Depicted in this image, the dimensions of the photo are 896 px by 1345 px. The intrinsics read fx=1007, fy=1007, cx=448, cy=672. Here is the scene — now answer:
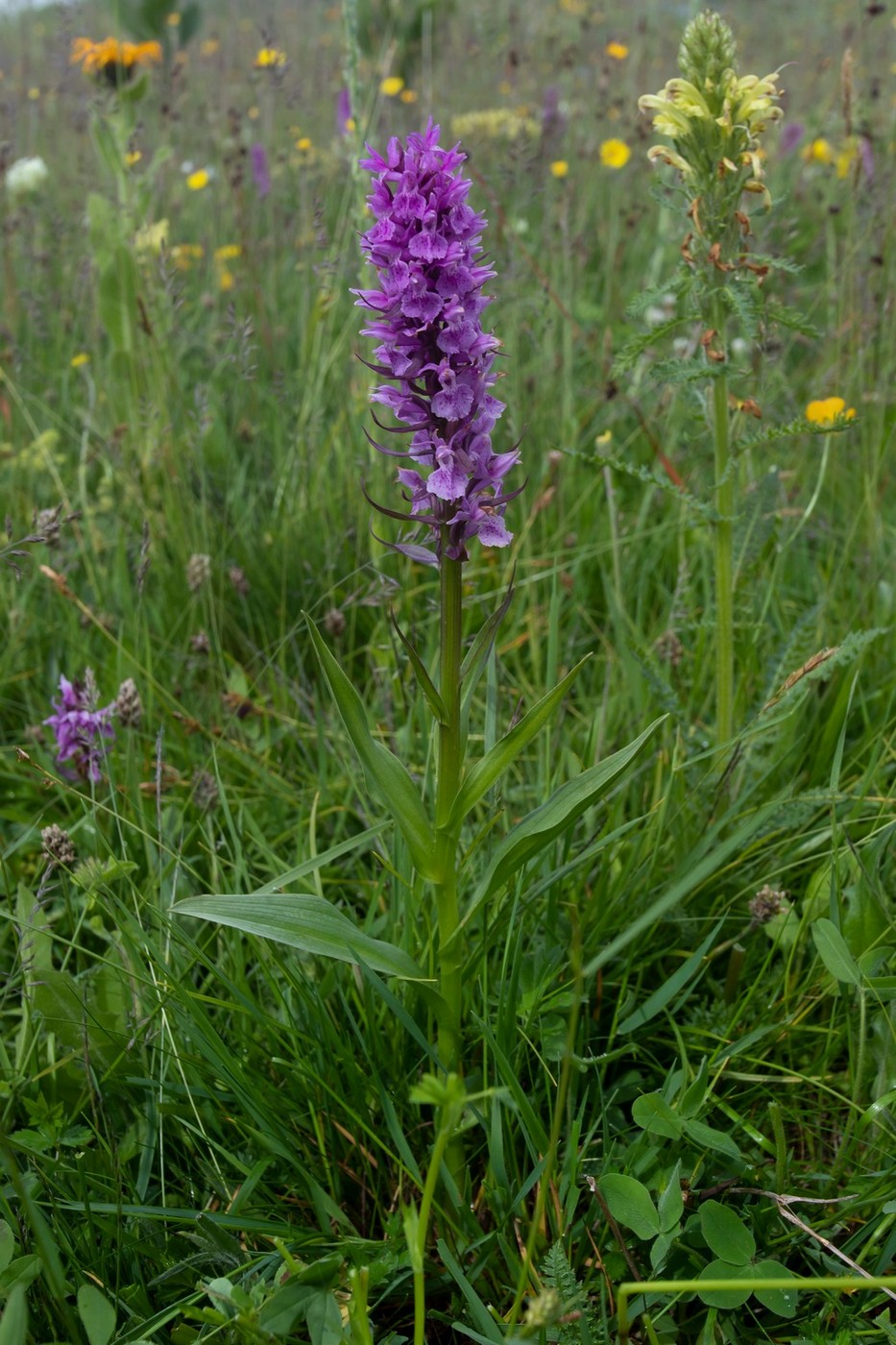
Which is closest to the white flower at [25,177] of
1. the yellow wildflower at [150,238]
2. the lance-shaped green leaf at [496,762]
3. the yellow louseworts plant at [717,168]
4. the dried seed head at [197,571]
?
the yellow wildflower at [150,238]

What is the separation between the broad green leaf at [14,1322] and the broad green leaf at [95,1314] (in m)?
0.16

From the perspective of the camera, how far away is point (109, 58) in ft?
10.4

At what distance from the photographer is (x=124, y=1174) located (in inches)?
51.6

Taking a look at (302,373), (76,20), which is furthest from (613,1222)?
(76,20)

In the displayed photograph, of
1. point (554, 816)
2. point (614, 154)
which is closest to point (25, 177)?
point (614, 154)

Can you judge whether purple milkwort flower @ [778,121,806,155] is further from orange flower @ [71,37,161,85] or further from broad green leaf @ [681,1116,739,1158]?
broad green leaf @ [681,1116,739,1158]

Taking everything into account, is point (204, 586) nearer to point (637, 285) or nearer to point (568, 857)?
point (568, 857)

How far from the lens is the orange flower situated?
3.07m

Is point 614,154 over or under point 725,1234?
over

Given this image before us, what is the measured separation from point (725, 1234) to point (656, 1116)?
0.14 m

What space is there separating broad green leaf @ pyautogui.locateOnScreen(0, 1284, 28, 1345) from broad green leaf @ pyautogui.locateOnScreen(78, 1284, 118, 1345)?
0.52 feet

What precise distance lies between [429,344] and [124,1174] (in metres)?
1.11

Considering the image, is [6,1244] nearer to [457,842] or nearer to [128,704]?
[457,842]

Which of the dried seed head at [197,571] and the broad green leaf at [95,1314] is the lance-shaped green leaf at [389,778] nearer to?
the broad green leaf at [95,1314]
